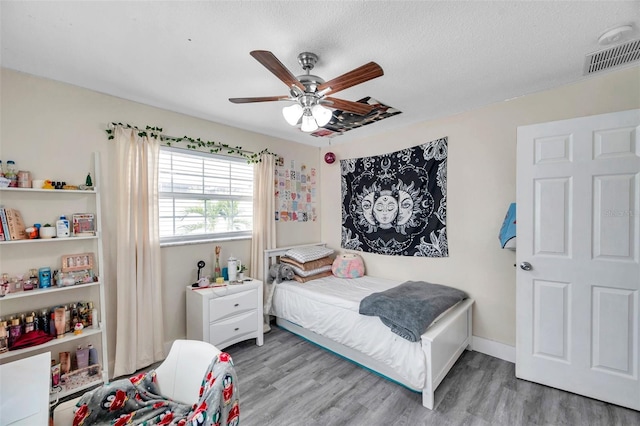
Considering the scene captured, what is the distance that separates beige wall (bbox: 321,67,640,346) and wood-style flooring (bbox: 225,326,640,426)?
0.55 m

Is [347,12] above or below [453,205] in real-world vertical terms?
above

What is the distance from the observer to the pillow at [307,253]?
130 inches

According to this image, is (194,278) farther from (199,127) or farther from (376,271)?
(376,271)

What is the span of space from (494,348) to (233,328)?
2.55m

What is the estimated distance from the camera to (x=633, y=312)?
1.87 metres

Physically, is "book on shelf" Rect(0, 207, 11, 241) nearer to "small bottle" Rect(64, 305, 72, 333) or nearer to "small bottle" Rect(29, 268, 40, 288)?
"small bottle" Rect(29, 268, 40, 288)

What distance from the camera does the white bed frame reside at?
6.39ft

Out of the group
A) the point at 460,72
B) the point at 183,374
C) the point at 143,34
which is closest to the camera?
the point at 183,374

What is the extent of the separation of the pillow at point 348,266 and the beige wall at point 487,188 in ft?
2.29

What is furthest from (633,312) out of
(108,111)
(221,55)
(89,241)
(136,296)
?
(108,111)

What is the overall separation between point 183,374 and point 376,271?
2.54 meters

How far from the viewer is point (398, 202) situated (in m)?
3.24

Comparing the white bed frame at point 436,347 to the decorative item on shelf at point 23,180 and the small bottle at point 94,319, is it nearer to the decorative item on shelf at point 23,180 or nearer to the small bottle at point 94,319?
the small bottle at point 94,319

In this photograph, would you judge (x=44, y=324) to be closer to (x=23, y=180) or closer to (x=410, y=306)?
(x=23, y=180)
